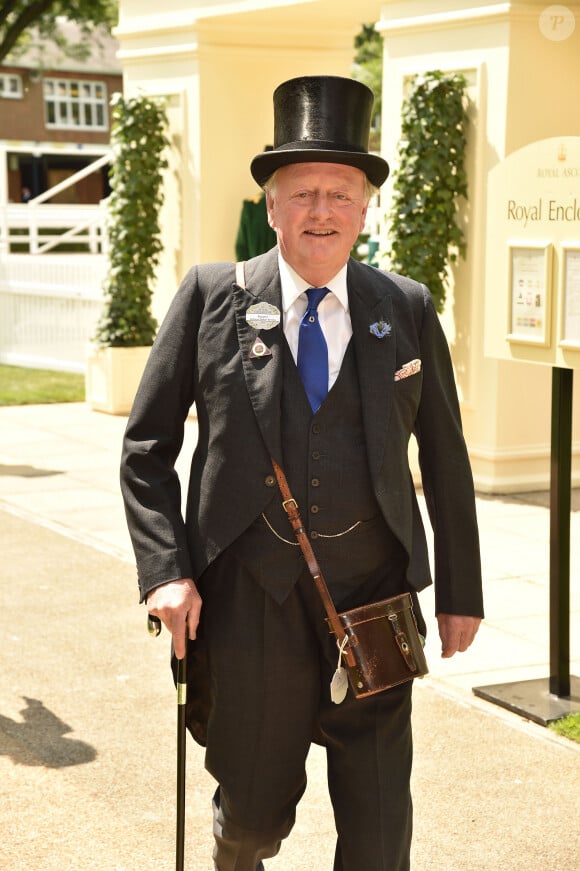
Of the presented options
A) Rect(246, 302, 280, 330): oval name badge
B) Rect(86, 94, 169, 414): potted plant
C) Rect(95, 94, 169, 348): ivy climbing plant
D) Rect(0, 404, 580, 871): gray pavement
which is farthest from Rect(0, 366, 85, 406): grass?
Rect(246, 302, 280, 330): oval name badge

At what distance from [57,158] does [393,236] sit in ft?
161

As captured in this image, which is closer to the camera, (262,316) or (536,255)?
(262,316)

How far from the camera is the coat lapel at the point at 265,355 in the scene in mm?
2904

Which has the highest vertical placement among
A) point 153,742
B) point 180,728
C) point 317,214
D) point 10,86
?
point 10,86

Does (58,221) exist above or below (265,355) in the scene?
above

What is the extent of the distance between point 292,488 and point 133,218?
925 centimetres

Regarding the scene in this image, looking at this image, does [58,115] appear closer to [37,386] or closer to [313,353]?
[37,386]

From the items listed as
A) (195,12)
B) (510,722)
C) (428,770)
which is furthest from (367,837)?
(195,12)

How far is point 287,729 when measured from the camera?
2.99m

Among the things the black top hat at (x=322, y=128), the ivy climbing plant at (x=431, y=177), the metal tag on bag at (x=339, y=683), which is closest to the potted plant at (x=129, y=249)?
the ivy climbing plant at (x=431, y=177)

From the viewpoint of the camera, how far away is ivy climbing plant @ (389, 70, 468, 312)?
28.6 ft

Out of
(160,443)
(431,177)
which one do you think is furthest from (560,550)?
(431,177)

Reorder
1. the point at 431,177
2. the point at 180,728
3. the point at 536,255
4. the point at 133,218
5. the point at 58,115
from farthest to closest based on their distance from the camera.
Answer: the point at 58,115 → the point at 133,218 → the point at 431,177 → the point at 536,255 → the point at 180,728

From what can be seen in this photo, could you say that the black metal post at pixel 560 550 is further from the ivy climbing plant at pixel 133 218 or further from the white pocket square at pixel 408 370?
the ivy climbing plant at pixel 133 218
